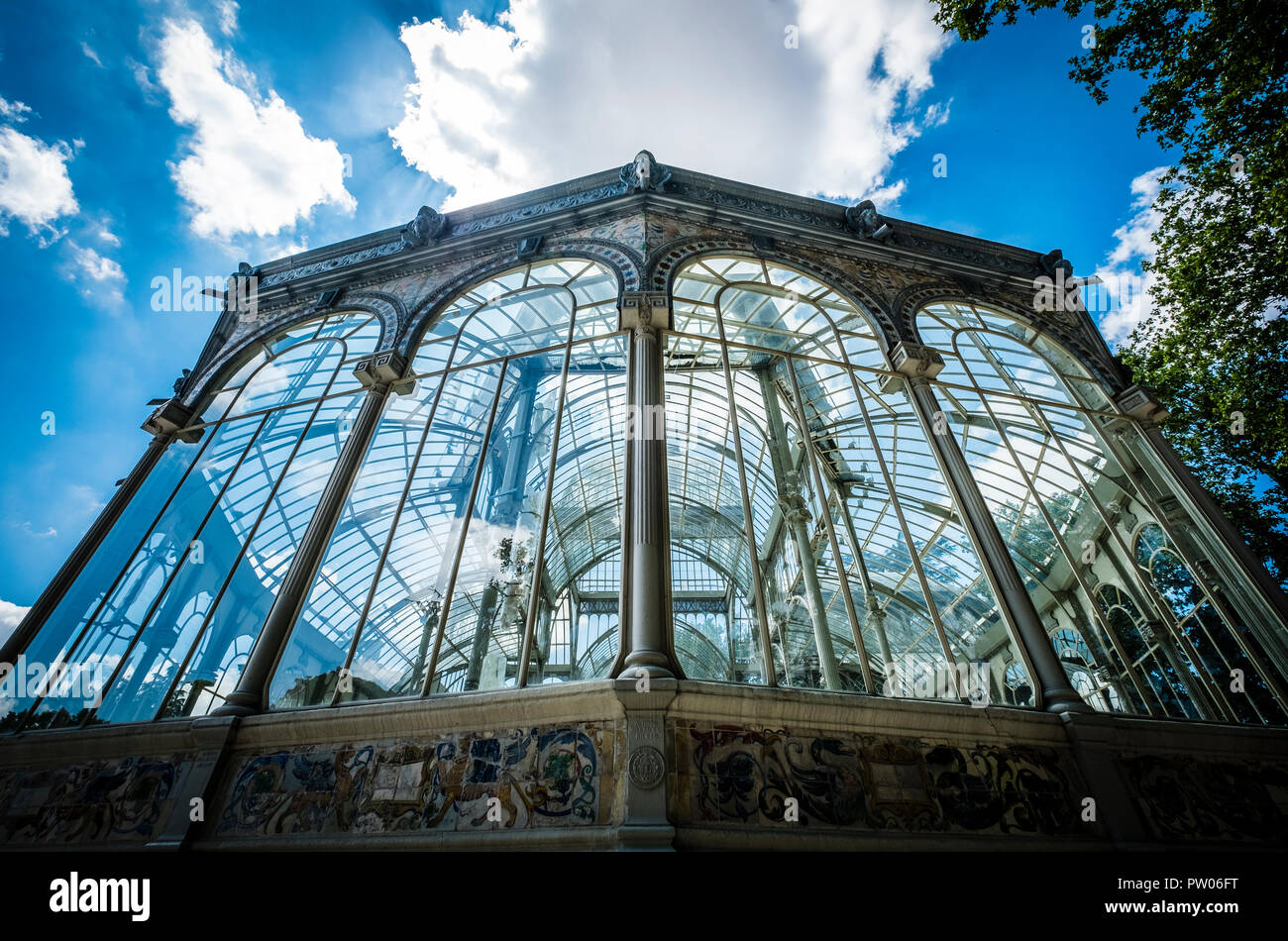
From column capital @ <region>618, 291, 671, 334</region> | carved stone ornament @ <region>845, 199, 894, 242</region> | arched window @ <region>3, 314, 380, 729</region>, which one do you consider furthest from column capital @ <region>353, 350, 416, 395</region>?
carved stone ornament @ <region>845, 199, 894, 242</region>

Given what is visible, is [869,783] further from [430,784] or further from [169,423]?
[169,423]

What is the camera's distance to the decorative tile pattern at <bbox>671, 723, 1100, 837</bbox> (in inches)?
174

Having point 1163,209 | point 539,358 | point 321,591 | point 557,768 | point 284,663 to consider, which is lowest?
point 557,768

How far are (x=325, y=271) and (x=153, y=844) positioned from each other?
9578 mm

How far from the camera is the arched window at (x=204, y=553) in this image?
707cm

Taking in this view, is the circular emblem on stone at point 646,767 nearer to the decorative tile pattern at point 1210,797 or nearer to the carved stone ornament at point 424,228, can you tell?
the decorative tile pattern at point 1210,797

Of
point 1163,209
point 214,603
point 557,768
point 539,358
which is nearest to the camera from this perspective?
point 557,768

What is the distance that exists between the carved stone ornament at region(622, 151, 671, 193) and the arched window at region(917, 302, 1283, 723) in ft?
16.9

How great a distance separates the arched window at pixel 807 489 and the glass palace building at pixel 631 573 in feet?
0.47

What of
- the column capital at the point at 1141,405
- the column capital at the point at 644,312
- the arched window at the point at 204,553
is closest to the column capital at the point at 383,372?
the arched window at the point at 204,553

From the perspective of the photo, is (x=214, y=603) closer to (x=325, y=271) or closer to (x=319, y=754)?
(x=319, y=754)

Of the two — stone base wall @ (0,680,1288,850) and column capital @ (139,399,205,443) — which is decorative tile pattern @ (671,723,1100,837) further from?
column capital @ (139,399,205,443)

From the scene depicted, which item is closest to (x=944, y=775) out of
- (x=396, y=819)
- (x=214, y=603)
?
(x=396, y=819)
